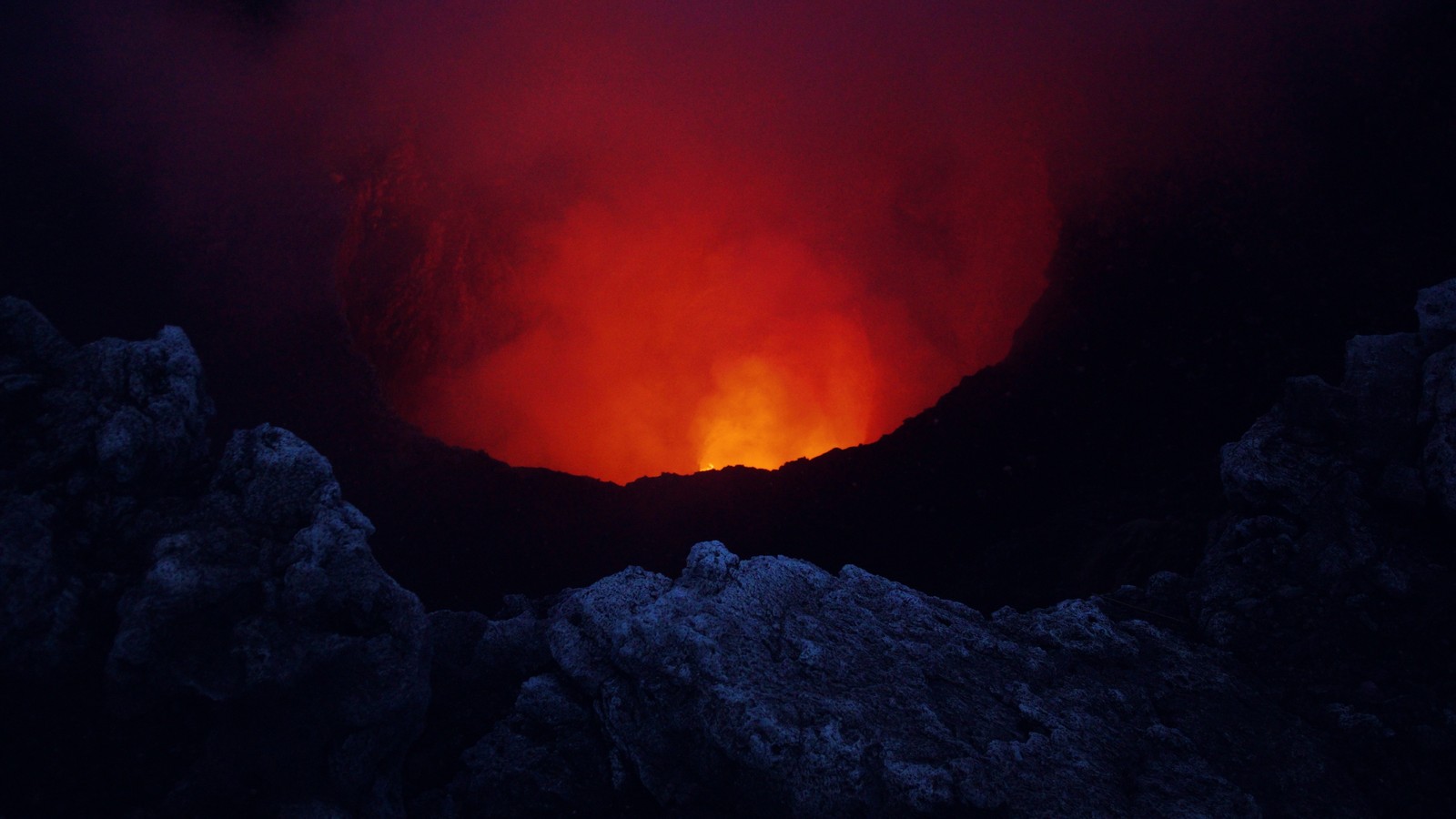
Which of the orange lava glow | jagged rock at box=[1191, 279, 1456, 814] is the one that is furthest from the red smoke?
jagged rock at box=[1191, 279, 1456, 814]

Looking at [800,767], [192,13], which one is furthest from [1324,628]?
[192,13]

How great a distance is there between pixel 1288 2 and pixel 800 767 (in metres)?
13.8

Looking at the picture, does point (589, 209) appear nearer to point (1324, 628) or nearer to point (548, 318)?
point (548, 318)

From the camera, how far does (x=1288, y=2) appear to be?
39.9ft

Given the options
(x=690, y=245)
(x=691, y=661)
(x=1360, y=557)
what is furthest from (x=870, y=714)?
(x=690, y=245)

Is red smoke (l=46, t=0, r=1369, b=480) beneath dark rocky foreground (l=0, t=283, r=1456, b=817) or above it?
above

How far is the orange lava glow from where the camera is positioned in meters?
14.7

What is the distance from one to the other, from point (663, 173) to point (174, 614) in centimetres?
1409

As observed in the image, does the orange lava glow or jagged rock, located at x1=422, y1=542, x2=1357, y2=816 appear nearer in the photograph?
jagged rock, located at x1=422, y1=542, x2=1357, y2=816

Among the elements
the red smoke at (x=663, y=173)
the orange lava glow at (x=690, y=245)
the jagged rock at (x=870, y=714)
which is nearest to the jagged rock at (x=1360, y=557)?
the jagged rock at (x=870, y=714)

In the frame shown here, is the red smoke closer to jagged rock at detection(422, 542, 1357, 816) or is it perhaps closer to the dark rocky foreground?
the dark rocky foreground

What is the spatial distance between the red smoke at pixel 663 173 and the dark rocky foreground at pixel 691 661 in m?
6.33

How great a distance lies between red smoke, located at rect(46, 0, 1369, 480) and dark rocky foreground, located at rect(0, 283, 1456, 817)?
6.33 m

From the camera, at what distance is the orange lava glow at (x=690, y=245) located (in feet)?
48.3
